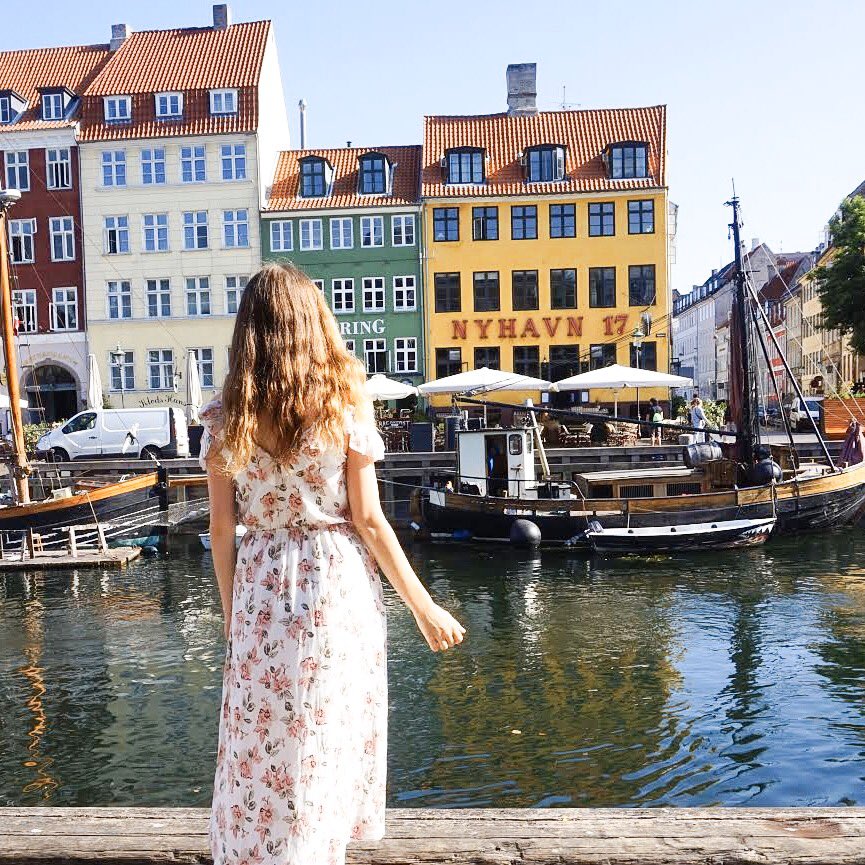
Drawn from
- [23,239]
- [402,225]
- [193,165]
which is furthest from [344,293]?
[23,239]

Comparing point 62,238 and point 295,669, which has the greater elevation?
point 62,238

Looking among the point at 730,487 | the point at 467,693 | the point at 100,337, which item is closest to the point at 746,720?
the point at 467,693

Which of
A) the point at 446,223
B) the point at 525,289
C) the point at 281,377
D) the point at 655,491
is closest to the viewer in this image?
the point at 281,377

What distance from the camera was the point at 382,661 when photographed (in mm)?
3283

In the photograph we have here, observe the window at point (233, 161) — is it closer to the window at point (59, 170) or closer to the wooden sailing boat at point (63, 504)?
the window at point (59, 170)

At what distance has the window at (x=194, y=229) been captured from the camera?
151 feet

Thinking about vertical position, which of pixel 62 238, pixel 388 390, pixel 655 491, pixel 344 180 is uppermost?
pixel 344 180

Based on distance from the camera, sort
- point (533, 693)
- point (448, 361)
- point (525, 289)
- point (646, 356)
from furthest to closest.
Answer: point (448, 361), point (525, 289), point (646, 356), point (533, 693)

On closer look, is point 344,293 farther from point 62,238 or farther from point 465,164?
point 62,238

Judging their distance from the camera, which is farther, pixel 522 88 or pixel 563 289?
pixel 522 88

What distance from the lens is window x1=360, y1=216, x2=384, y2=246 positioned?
45656mm

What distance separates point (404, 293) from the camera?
150 feet

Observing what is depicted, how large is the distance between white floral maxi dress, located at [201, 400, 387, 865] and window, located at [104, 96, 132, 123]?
46.3 m

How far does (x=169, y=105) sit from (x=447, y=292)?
1370 centimetres
